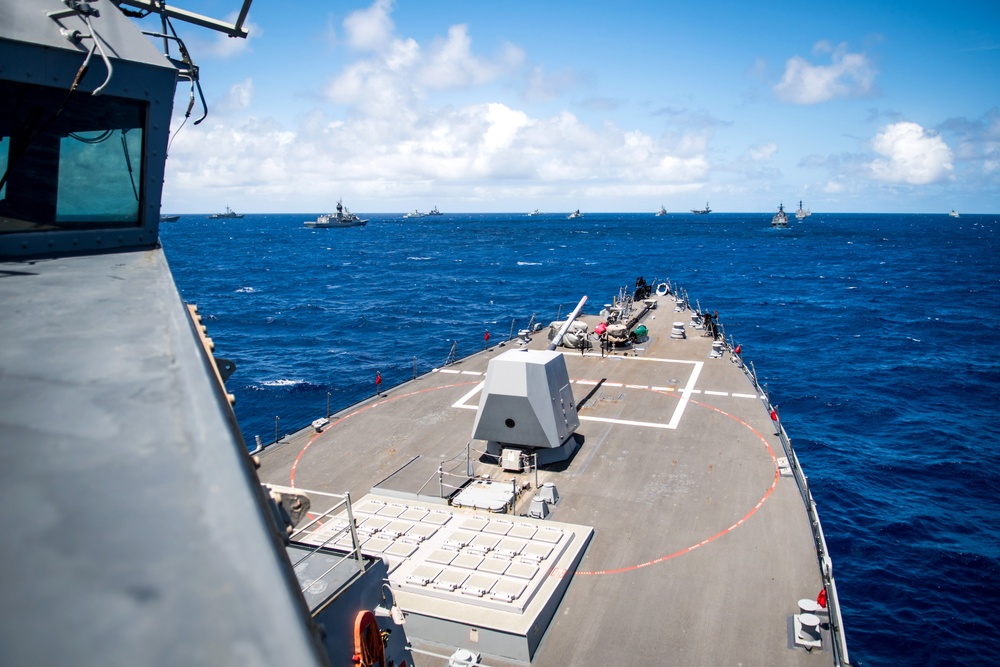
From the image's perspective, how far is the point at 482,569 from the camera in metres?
12.8

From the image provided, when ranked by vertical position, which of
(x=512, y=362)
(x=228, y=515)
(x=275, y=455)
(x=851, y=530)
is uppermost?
(x=228, y=515)

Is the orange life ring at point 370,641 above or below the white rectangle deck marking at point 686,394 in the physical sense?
above

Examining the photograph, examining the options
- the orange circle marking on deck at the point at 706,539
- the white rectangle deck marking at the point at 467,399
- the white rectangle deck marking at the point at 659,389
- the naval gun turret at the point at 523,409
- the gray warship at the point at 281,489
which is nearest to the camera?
the gray warship at the point at 281,489

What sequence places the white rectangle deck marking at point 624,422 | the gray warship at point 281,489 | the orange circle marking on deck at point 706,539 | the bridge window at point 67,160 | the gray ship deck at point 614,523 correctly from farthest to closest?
the white rectangle deck marking at point 624,422
the orange circle marking on deck at point 706,539
the gray ship deck at point 614,523
the bridge window at point 67,160
the gray warship at point 281,489

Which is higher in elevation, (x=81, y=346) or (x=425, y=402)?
(x=81, y=346)

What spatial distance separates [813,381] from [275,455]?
36994 millimetres

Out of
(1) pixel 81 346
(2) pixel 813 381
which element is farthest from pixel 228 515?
(2) pixel 813 381

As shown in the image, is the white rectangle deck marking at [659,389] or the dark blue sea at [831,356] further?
the dark blue sea at [831,356]

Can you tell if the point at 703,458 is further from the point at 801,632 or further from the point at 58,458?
the point at 58,458

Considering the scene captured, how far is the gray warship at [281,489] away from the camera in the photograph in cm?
162

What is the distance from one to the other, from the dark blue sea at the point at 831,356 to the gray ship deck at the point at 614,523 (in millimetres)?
6887

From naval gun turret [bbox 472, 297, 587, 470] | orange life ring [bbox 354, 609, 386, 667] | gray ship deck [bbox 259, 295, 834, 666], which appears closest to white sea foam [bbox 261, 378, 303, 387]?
gray ship deck [bbox 259, 295, 834, 666]

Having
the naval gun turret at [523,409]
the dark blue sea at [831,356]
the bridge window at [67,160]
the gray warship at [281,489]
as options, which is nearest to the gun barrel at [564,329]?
the gray warship at [281,489]

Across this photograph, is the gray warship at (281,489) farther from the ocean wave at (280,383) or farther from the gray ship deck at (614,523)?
the ocean wave at (280,383)
